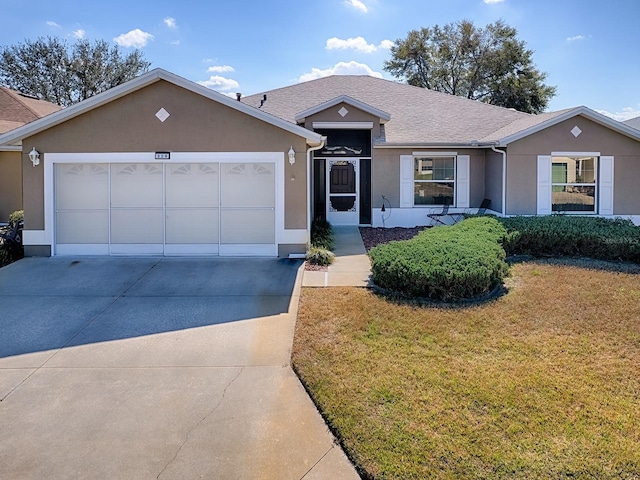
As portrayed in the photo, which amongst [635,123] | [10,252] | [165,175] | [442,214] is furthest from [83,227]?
[635,123]

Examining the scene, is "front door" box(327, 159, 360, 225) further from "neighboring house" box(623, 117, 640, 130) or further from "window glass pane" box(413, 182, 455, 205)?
"neighboring house" box(623, 117, 640, 130)

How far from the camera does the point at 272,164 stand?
11312 mm

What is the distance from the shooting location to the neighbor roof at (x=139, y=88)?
35.0 ft

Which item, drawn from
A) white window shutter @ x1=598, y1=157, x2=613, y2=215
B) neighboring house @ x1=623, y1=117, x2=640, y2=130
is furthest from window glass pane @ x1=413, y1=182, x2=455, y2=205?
neighboring house @ x1=623, y1=117, x2=640, y2=130

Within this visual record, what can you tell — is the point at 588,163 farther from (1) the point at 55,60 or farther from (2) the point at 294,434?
(1) the point at 55,60

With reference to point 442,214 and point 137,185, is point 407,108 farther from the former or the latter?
point 137,185

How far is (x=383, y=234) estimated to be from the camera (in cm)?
1487

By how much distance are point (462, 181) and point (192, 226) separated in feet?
30.9

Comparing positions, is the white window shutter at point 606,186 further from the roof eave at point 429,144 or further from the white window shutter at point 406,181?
the white window shutter at point 406,181

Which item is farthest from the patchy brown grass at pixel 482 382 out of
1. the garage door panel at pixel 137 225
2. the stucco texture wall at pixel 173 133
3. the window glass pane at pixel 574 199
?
the window glass pane at pixel 574 199

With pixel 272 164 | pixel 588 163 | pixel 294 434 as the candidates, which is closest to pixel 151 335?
pixel 294 434

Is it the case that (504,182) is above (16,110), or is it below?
below

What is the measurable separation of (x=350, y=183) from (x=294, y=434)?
42.5 ft

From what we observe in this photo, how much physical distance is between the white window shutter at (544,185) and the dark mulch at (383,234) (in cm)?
379
